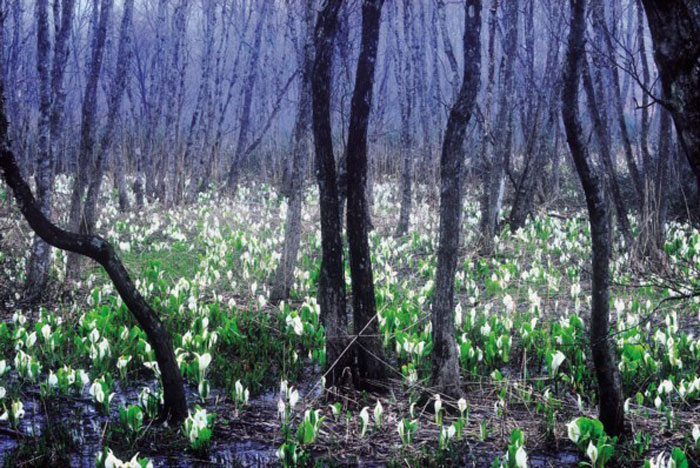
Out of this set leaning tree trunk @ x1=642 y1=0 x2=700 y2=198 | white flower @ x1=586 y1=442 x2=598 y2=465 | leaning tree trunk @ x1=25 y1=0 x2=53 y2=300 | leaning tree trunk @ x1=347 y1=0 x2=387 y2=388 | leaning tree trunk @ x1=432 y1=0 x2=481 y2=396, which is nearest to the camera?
leaning tree trunk @ x1=642 y1=0 x2=700 y2=198

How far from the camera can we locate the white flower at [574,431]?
3.49m

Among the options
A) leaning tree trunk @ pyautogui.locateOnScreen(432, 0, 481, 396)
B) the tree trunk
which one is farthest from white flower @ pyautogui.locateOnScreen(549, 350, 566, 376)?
the tree trunk

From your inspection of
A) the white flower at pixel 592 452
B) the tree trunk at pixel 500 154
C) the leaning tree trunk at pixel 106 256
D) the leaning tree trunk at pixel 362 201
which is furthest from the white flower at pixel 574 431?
the tree trunk at pixel 500 154

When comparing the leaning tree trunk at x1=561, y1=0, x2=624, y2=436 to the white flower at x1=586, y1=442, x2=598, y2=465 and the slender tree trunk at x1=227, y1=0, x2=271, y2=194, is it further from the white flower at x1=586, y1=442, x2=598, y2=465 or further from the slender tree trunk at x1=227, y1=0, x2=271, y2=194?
the slender tree trunk at x1=227, y1=0, x2=271, y2=194

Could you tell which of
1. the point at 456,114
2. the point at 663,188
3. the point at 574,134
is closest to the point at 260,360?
the point at 456,114

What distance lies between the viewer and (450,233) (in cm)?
407

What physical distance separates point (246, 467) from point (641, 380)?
9.27 ft

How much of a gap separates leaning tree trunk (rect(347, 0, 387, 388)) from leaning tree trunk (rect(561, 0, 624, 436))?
1.28 metres

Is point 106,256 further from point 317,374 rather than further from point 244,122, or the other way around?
point 244,122

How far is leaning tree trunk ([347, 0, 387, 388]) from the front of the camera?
432 centimetres

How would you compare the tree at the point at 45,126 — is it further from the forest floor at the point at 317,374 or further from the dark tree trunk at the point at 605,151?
the dark tree trunk at the point at 605,151

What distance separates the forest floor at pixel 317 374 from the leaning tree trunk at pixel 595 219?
0.47 feet

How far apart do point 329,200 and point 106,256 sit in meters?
1.49

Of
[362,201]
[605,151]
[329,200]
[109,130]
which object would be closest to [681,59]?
[362,201]
